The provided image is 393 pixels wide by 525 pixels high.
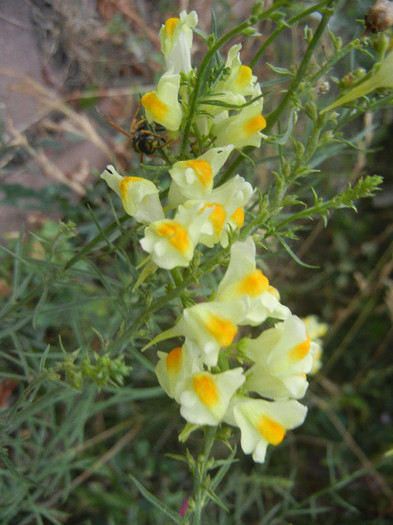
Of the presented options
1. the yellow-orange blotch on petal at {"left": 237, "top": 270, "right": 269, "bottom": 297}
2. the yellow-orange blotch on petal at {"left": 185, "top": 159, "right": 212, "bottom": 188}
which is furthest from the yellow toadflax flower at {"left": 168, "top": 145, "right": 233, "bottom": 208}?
the yellow-orange blotch on petal at {"left": 237, "top": 270, "right": 269, "bottom": 297}

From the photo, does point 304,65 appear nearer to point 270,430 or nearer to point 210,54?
point 210,54

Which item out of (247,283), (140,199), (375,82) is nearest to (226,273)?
(247,283)

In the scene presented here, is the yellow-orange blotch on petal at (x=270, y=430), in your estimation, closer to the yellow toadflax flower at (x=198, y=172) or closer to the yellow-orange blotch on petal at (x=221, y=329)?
the yellow-orange blotch on petal at (x=221, y=329)

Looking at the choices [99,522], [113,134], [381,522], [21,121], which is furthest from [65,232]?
[381,522]

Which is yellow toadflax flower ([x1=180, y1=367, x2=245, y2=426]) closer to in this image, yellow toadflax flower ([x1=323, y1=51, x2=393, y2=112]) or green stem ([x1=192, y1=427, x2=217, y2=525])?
green stem ([x1=192, y1=427, x2=217, y2=525])

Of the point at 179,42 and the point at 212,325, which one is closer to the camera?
the point at 212,325
